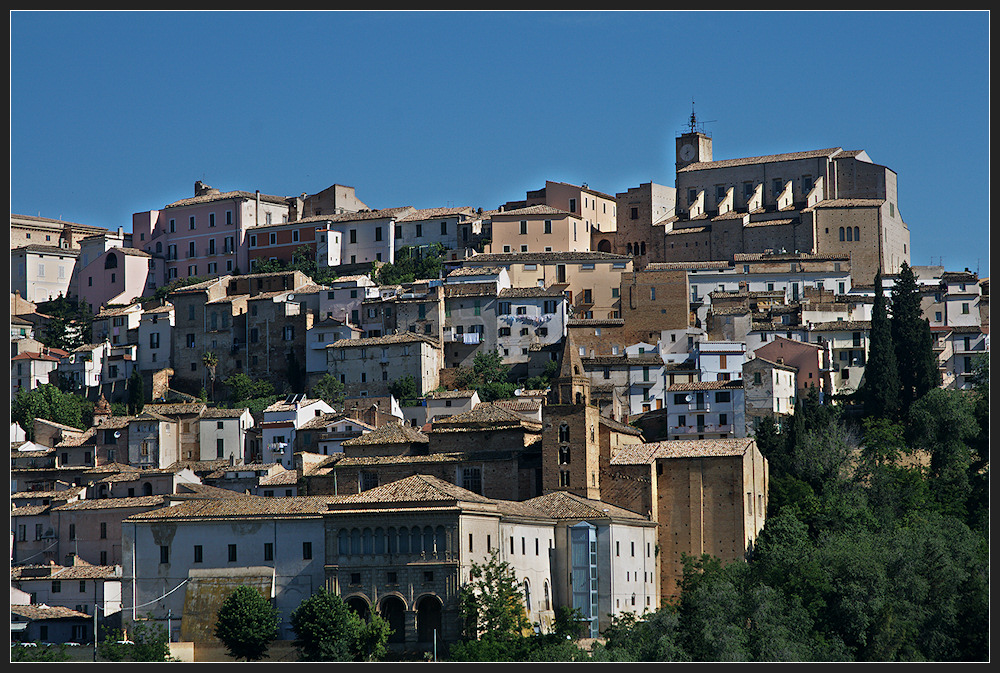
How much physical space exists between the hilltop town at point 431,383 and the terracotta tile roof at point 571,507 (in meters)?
0.11

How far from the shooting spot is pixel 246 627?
5066 centimetres

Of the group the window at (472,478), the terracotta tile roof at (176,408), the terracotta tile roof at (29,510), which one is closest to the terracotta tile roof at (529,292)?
the terracotta tile roof at (176,408)

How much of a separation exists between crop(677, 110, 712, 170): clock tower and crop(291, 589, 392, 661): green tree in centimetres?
5512

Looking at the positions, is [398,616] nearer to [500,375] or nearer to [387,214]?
[500,375]

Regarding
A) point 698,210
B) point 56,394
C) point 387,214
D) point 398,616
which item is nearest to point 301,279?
point 387,214

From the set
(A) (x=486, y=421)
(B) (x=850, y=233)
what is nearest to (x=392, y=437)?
(A) (x=486, y=421)

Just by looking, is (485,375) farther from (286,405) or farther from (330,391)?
(286,405)

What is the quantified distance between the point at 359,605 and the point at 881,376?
25.7 meters

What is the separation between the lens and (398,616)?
2002 inches

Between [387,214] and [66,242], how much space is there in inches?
1015

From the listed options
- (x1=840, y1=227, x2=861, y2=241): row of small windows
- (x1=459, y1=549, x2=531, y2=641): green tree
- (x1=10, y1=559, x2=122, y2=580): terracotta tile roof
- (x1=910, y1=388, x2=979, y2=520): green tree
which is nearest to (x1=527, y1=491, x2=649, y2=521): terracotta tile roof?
(x1=459, y1=549, x2=531, y2=641): green tree

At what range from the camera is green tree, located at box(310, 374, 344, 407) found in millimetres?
77250

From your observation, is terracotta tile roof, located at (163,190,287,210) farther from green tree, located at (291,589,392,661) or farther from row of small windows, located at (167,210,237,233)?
green tree, located at (291,589,392,661)

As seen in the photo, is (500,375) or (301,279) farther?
(301,279)
